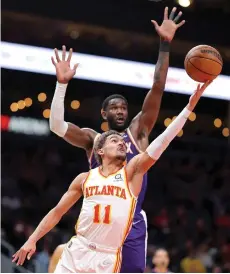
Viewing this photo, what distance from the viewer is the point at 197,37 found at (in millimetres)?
13328

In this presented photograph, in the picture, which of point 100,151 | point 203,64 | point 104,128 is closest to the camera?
point 100,151

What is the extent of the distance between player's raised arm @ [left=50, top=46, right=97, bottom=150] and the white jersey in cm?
80

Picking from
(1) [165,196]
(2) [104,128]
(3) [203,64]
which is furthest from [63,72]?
(1) [165,196]

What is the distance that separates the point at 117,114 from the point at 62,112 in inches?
18.4

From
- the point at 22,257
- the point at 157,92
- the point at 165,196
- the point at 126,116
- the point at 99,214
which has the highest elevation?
the point at 157,92

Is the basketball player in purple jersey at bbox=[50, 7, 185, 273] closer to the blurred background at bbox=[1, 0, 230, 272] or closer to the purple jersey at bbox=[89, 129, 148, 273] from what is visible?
the purple jersey at bbox=[89, 129, 148, 273]

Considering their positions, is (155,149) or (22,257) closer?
(155,149)

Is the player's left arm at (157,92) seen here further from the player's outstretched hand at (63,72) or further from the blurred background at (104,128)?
the blurred background at (104,128)

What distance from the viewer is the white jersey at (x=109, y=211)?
4648 millimetres

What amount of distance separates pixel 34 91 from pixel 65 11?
2.98m

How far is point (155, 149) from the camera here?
4.61m

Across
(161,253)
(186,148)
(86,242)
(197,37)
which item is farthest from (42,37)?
(86,242)

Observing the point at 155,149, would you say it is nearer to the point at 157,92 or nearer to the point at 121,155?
the point at 121,155

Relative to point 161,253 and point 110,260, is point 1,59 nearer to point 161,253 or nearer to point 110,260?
point 161,253
